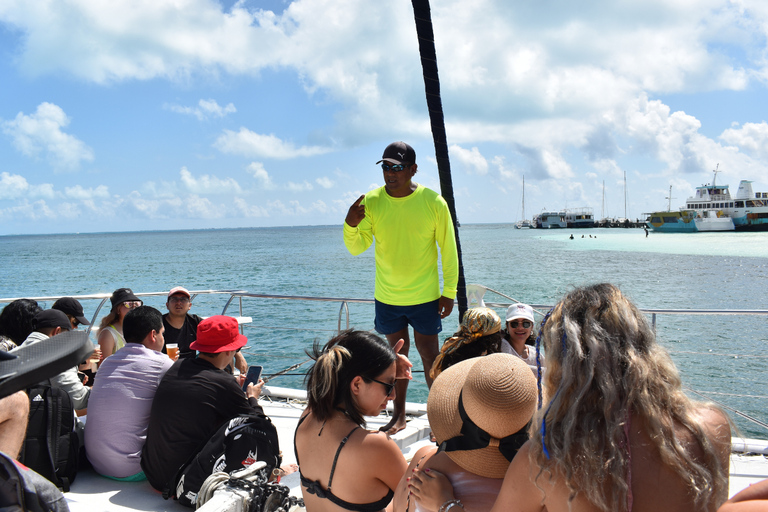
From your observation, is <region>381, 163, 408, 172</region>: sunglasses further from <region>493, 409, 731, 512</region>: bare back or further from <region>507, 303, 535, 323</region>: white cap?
<region>493, 409, 731, 512</region>: bare back

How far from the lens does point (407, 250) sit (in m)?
3.50

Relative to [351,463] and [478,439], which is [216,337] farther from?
[478,439]

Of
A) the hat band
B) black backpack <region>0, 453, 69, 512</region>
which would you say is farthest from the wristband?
black backpack <region>0, 453, 69, 512</region>

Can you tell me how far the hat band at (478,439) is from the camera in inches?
55.3

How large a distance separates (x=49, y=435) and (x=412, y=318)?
7.12ft

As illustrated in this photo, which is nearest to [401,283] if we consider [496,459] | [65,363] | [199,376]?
[199,376]

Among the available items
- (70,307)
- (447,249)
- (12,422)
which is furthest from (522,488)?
(70,307)

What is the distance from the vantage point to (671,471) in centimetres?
114

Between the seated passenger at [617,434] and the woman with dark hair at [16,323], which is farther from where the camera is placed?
the woman with dark hair at [16,323]

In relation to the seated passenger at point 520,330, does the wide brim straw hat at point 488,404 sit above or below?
above

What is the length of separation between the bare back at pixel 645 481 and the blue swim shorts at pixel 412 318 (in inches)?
90.7

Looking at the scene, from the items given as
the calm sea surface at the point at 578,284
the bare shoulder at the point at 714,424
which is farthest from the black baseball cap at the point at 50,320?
the bare shoulder at the point at 714,424

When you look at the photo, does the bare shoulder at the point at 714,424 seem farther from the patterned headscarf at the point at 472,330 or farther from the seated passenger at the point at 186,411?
the seated passenger at the point at 186,411

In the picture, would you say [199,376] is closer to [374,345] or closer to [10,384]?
[374,345]
